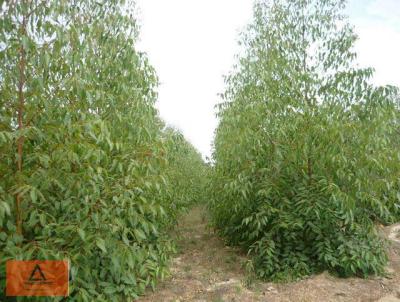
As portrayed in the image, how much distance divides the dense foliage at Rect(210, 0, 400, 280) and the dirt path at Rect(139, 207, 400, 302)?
0.22 metres

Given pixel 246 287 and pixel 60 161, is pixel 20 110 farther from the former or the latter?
pixel 246 287

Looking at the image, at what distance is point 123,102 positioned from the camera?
404 centimetres

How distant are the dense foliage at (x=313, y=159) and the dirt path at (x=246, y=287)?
0.73 ft

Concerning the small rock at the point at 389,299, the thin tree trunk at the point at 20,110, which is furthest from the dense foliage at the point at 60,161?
the small rock at the point at 389,299

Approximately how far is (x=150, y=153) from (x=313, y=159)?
2.41 m

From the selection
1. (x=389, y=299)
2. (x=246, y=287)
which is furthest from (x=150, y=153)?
(x=389, y=299)

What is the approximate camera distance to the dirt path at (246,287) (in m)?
4.15

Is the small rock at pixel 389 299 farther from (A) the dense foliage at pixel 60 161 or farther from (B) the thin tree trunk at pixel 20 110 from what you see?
(B) the thin tree trunk at pixel 20 110

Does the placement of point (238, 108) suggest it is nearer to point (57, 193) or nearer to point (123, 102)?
point (123, 102)

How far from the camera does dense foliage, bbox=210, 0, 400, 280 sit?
4.36m

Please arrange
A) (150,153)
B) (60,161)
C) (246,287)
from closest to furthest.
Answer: (60,161), (150,153), (246,287)

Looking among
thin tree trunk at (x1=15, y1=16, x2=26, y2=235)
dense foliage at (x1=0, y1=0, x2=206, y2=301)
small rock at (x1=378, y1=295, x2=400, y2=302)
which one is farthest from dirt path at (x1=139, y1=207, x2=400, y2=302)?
thin tree trunk at (x1=15, y1=16, x2=26, y2=235)

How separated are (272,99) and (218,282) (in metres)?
2.51

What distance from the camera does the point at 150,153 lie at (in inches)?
130
